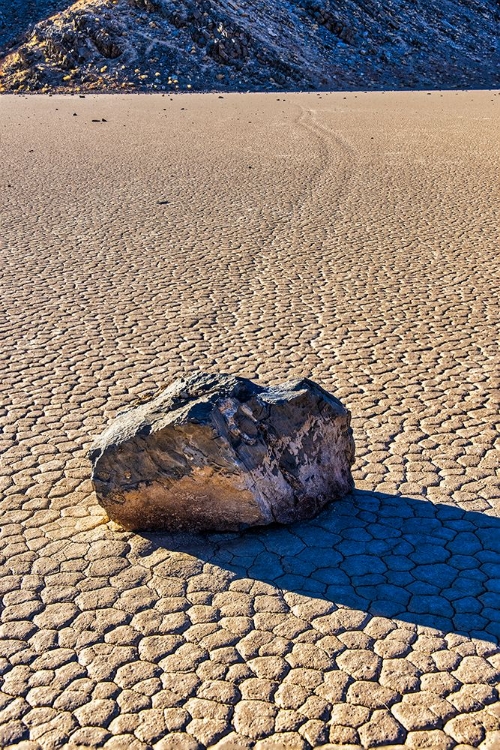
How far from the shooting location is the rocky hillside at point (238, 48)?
3331cm

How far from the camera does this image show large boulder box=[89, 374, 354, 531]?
12.4 ft

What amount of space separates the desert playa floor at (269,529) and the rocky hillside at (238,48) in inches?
879

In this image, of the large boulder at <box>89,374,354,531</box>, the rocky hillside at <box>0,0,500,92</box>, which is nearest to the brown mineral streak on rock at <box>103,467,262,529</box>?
the large boulder at <box>89,374,354,531</box>

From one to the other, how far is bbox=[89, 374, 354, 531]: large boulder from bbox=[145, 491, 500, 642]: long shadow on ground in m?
0.10

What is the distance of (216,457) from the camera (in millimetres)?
3758

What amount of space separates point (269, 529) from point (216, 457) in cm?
43

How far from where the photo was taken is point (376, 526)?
Answer: 13.0 ft

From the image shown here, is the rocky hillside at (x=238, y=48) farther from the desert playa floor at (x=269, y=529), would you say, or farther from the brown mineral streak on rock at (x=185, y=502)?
the brown mineral streak on rock at (x=185, y=502)

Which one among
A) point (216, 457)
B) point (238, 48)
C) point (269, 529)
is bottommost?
point (238, 48)

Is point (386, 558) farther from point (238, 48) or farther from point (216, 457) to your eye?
point (238, 48)

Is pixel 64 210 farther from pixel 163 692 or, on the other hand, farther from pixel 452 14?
pixel 452 14

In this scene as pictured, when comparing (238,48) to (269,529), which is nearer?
(269,529)

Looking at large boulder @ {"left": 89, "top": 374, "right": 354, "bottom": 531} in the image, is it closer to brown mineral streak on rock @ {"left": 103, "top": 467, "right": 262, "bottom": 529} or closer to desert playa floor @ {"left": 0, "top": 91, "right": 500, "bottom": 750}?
brown mineral streak on rock @ {"left": 103, "top": 467, "right": 262, "bottom": 529}

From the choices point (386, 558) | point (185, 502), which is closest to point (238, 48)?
point (185, 502)
